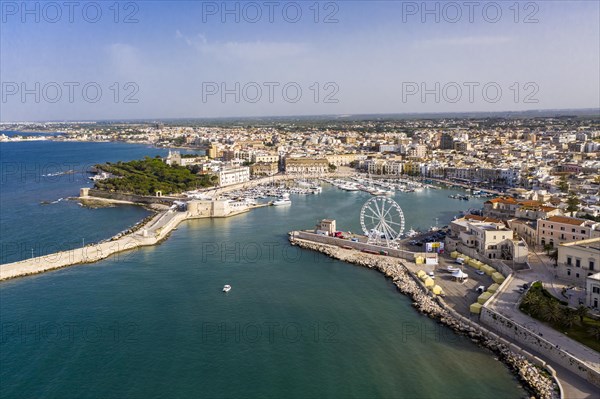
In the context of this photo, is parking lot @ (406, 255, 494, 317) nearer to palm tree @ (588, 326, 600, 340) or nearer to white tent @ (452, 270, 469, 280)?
white tent @ (452, 270, 469, 280)

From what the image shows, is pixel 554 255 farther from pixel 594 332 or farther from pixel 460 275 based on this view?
pixel 594 332

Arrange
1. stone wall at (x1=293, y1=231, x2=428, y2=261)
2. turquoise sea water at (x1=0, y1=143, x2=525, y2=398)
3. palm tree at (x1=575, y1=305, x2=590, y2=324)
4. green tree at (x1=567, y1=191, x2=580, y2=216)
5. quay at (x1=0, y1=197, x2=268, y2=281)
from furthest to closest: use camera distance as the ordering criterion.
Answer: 1. green tree at (x1=567, y1=191, x2=580, y2=216)
2. stone wall at (x1=293, y1=231, x2=428, y2=261)
3. quay at (x1=0, y1=197, x2=268, y2=281)
4. palm tree at (x1=575, y1=305, x2=590, y2=324)
5. turquoise sea water at (x1=0, y1=143, x2=525, y2=398)

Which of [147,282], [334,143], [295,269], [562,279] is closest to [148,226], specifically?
[147,282]

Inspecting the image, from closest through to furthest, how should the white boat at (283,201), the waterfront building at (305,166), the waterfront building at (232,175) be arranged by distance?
the white boat at (283,201), the waterfront building at (232,175), the waterfront building at (305,166)

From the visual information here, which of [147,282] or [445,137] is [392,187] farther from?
[445,137]

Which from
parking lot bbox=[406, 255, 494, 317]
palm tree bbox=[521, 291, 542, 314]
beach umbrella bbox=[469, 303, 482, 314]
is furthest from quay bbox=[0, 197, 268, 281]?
palm tree bbox=[521, 291, 542, 314]

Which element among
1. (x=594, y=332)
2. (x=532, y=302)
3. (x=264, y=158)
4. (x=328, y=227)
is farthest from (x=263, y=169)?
(x=594, y=332)

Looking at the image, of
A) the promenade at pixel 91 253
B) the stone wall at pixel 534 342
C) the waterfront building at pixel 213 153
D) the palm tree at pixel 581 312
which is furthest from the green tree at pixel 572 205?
the waterfront building at pixel 213 153

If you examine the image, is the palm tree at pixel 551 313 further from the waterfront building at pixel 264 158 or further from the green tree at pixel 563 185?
Answer: the waterfront building at pixel 264 158
